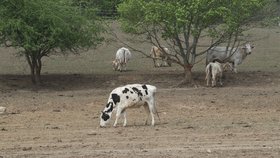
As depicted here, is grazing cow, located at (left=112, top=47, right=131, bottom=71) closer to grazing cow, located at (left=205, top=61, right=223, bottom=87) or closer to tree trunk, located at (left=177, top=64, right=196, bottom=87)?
tree trunk, located at (left=177, top=64, right=196, bottom=87)

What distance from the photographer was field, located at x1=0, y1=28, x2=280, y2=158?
1389 centimetres

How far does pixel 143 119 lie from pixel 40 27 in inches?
438

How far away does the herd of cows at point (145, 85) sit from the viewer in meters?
19.0

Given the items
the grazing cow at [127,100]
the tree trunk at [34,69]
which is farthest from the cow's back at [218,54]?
the grazing cow at [127,100]

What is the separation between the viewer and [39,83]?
32094mm

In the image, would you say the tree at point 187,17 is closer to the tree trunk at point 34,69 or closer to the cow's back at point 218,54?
the cow's back at point 218,54

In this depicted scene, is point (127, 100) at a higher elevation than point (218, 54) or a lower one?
lower

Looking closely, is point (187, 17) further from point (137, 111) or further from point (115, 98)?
point (115, 98)

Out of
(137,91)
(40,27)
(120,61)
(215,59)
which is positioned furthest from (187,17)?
(137,91)

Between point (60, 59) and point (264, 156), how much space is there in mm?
29862

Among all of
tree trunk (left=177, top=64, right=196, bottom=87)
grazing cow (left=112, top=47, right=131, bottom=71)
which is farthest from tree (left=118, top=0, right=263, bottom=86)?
grazing cow (left=112, top=47, right=131, bottom=71)

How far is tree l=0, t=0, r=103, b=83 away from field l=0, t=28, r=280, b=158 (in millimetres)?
1911

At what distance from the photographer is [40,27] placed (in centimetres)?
3069

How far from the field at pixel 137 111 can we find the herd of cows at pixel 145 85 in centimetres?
51
